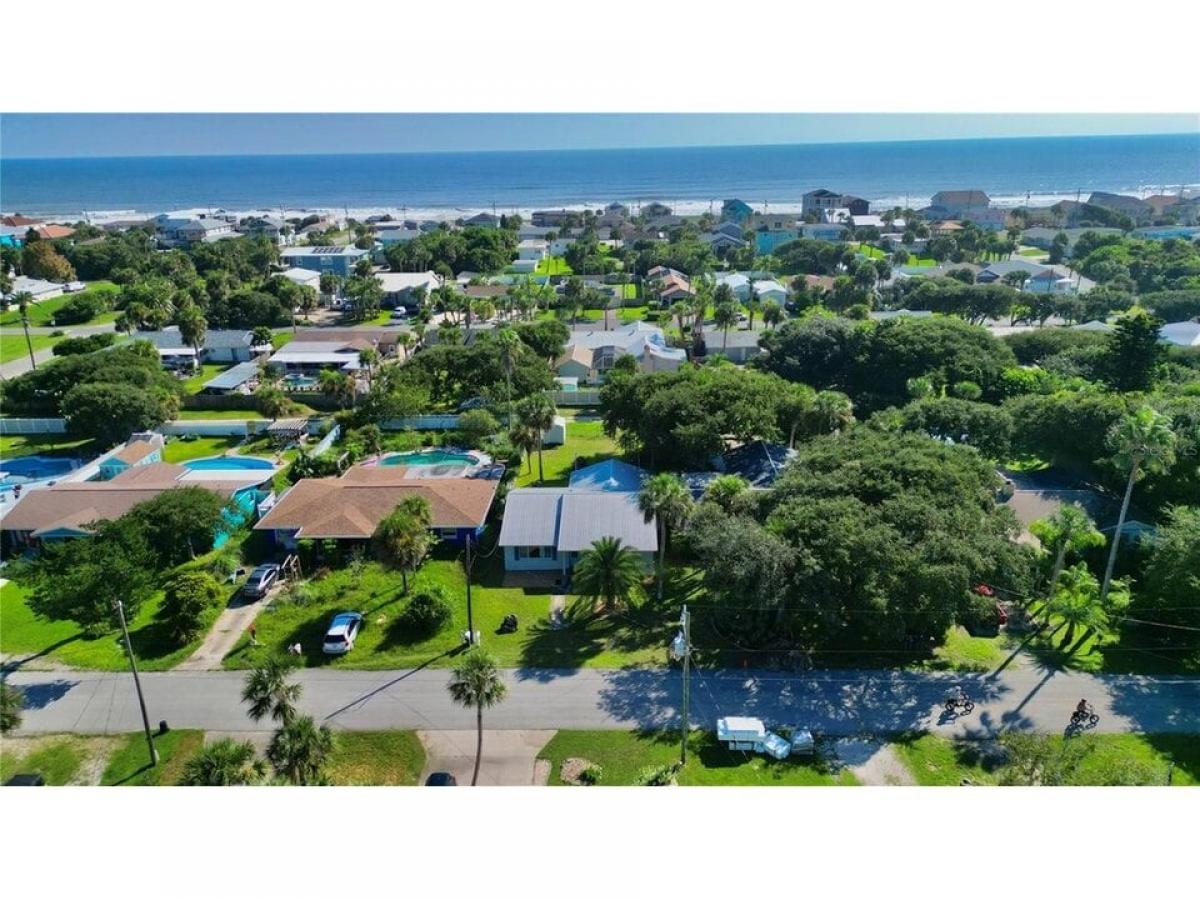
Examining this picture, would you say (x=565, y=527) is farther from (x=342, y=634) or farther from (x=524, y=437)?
(x=342, y=634)

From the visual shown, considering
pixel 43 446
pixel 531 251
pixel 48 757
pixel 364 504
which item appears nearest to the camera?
pixel 48 757

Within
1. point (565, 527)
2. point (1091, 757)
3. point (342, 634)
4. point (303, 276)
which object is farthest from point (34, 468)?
point (1091, 757)

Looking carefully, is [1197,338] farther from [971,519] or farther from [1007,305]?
[971,519]

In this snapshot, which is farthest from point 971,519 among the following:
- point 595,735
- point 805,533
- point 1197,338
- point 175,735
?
point 1197,338

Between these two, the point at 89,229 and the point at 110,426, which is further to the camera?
the point at 89,229

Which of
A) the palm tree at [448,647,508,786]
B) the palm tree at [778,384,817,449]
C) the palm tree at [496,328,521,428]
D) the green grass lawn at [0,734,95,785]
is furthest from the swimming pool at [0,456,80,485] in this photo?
the palm tree at [778,384,817,449]

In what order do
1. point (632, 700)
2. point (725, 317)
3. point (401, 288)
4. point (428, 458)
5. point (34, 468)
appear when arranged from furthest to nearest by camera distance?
point (401, 288) < point (725, 317) < point (34, 468) < point (428, 458) < point (632, 700)

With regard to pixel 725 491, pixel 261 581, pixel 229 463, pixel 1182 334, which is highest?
pixel 1182 334
